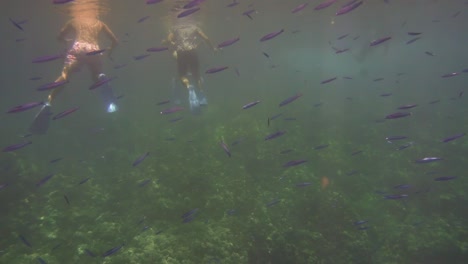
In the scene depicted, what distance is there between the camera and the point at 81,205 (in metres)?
9.48

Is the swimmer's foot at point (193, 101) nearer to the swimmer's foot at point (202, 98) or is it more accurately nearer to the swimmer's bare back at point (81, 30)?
the swimmer's foot at point (202, 98)

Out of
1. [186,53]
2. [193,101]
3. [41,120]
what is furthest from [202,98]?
[41,120]

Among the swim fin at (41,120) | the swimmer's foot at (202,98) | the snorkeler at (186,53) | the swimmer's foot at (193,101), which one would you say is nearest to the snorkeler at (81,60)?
the swim fin at (41,120)

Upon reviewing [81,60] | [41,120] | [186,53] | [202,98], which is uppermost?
[81,60]

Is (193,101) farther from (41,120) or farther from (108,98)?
(41,120)

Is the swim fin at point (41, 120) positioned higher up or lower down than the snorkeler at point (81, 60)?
lower down

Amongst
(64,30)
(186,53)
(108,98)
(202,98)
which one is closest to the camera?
(108,98)

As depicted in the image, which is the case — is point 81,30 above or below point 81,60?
above

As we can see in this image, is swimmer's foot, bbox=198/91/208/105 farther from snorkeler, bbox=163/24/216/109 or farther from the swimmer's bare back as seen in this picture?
the swimmer's bare back

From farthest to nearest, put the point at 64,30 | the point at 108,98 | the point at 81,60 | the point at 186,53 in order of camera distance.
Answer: the point at 186,53 < the point at 64,30 < the point at 108,98 < the point at 81,60

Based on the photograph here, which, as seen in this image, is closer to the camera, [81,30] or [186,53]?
[81,30]

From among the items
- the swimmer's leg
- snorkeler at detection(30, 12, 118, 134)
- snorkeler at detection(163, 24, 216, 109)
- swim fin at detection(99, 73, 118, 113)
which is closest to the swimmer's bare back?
snorkeler at detection(30, 12, 118, 134)

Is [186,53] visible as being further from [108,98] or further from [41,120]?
[41,120]

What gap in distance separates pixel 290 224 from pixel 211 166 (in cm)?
427
